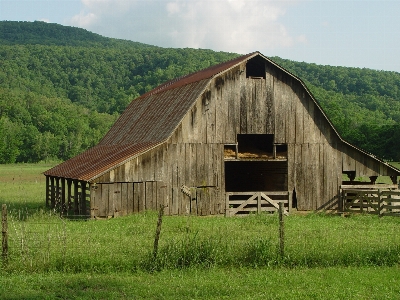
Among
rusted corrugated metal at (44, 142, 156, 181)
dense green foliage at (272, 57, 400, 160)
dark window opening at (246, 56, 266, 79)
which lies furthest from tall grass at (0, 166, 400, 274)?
dense green foliage at (272, 57, 400, 160)

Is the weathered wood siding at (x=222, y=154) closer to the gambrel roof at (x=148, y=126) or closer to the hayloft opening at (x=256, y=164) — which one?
the gambrel roof at (x=148, y=126)

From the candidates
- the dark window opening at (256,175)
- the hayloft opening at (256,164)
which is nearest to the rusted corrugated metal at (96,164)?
the hayloft opening at (256,164)

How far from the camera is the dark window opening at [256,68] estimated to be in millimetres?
28042

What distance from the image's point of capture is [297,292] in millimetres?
12008

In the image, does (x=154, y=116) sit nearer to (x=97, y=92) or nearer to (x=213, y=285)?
(x=213, y=285)

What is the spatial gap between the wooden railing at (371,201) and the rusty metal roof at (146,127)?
806cm

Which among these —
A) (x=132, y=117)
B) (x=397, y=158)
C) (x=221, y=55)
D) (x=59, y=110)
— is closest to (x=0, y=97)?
(x=59, y=110)

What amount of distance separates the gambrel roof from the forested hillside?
2094 inches

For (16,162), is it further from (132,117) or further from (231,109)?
(231,109)

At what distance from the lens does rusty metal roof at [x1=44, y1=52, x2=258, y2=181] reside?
26109 millimetres

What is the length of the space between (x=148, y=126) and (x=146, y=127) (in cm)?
27

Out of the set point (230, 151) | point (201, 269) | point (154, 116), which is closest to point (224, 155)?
point (230, 151)

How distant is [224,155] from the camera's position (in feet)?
90.0

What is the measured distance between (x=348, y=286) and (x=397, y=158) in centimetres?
6795
